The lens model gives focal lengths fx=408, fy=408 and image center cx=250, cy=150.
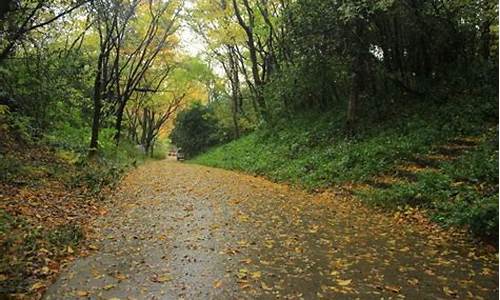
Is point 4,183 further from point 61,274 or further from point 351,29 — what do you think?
point 351,29

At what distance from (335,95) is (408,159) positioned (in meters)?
7.70

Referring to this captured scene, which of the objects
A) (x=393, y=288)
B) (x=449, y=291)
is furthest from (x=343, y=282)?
(x=449, y=291)

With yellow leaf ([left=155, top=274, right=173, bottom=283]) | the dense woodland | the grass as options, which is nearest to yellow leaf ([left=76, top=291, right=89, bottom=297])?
yellow leaf ([left=155, top=274, right=173, bottom=283])

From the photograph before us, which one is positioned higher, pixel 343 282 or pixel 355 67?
pixel 355 67

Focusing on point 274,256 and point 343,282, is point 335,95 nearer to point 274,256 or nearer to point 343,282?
point 274,256

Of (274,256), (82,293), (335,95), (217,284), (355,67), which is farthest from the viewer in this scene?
(335,95)

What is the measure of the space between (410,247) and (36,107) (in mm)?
12220

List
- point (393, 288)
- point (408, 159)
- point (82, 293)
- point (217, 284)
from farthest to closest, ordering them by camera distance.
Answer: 1. point (408, 159)
2. point (217, 284)
3. point (393, 288)
4. point (82, 293)

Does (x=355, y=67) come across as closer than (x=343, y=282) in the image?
No

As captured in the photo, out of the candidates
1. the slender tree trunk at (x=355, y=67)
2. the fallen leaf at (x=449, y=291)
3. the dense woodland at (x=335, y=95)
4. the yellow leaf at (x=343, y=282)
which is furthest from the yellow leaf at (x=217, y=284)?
the slender tree trunk at (x=355, y=67)

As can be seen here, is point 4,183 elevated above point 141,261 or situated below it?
above

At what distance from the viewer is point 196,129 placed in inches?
1474

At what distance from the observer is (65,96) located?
13727mm

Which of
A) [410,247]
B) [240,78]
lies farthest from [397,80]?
[240,78]
